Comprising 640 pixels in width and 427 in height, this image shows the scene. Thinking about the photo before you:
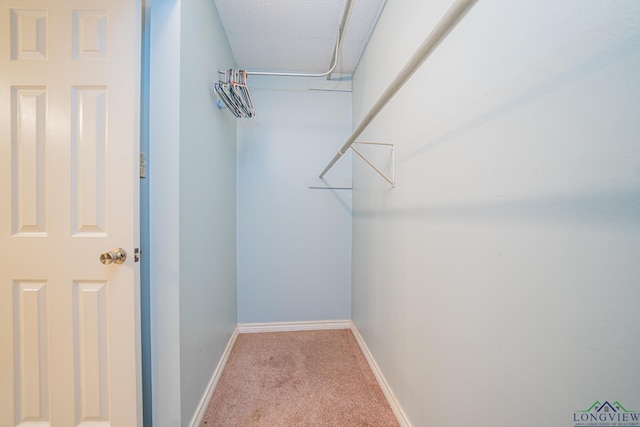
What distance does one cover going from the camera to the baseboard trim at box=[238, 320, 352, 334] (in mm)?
2207

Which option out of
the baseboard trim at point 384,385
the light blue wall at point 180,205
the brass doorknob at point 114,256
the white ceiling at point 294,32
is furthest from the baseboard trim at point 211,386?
the white ceiling at point 294,32

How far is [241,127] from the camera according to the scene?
2186 mm

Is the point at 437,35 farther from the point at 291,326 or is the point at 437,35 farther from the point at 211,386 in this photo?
the point at 291,326

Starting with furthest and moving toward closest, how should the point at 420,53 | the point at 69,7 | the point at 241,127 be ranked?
the point at 241,127 < the point at 69,7 < the point at 420,53

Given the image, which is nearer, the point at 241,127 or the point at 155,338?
the point at 155,338

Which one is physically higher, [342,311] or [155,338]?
[155,338]

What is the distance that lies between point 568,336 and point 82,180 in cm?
171

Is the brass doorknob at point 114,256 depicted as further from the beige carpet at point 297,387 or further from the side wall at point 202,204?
the beige carpet at point 297,387

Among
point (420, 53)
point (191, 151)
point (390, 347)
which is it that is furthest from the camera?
point (390, 347)

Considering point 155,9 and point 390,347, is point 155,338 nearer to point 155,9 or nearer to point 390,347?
point 390,347

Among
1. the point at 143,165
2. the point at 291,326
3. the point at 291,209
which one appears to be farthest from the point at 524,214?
the point at 291,326

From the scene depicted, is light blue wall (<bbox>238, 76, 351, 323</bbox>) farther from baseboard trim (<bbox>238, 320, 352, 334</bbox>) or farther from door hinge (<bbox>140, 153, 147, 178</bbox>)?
door hinge (<bbox>140, 153, 147, 178</bbox>)

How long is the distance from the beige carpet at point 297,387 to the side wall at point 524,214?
0.45m

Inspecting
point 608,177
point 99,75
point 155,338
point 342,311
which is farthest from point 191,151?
point 342,311
